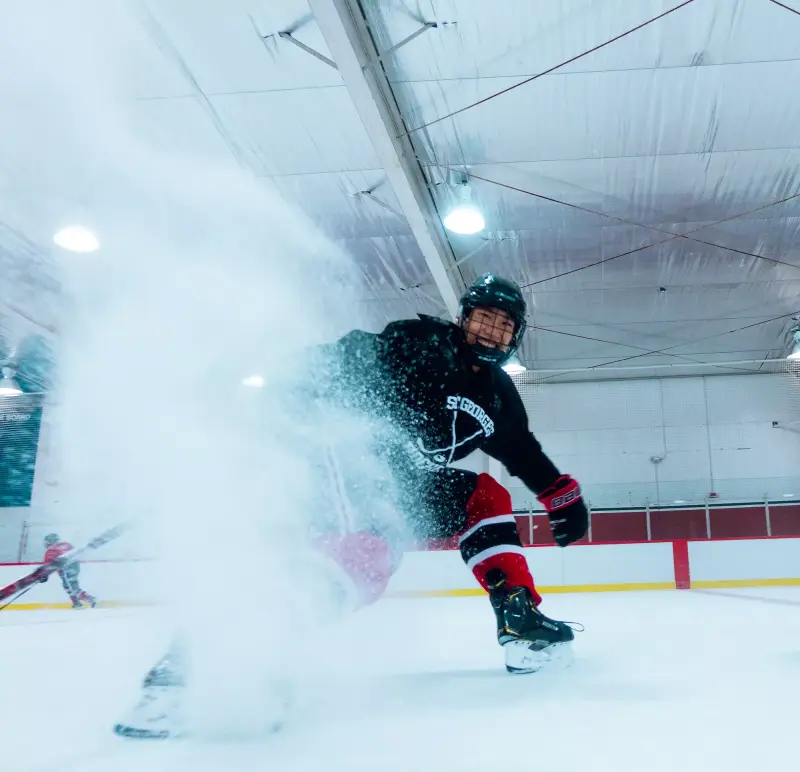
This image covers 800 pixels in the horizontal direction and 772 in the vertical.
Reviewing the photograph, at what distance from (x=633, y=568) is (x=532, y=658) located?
176 inches

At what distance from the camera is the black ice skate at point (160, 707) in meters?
1.05

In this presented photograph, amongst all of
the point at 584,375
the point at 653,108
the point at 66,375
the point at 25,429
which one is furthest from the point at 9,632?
the point at 584,375

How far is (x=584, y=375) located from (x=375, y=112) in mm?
7795

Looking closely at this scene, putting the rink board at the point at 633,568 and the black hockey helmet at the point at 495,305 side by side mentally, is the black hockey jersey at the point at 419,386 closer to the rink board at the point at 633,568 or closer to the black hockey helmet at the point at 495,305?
the black hockey helmet at the point at 495,305

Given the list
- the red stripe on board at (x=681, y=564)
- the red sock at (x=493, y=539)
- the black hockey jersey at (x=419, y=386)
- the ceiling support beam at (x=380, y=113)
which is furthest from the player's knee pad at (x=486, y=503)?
the red stripe on board at (x=681, y=564)

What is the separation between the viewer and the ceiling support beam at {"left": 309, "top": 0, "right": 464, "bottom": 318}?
11.4 feet

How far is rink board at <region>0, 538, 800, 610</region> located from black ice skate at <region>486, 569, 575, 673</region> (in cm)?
391

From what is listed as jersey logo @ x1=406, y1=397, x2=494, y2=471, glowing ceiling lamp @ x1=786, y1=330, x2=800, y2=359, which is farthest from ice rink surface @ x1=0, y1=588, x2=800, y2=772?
glowing ceiling lamp @ x1=786, y1=330, x2=800, y2=359

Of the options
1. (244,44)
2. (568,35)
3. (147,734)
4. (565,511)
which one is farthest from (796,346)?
(147,734)

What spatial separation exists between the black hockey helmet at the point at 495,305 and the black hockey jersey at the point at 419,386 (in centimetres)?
5

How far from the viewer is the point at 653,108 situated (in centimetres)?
442

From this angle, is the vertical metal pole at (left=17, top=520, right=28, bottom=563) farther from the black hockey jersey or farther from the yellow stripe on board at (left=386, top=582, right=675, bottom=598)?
the black hockey jersey

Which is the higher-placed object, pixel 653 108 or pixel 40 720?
pixel 653 108

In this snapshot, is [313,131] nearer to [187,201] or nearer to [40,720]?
[187,201]
